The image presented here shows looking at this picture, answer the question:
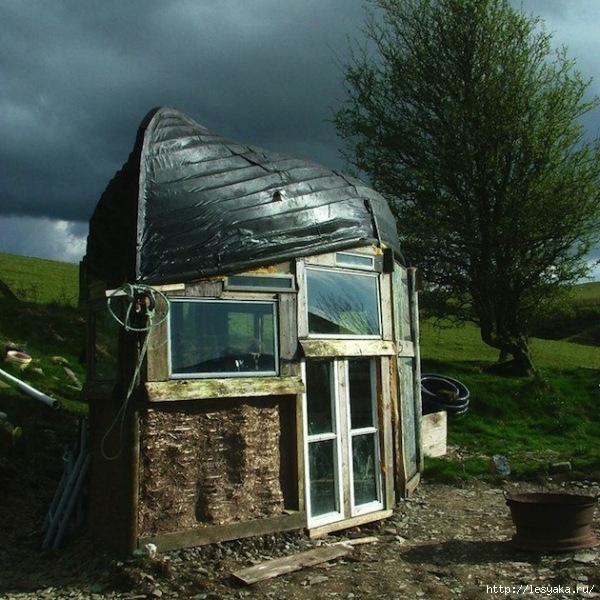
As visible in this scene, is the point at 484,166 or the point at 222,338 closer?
the point at 222,338

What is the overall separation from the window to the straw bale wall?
1.14 feet

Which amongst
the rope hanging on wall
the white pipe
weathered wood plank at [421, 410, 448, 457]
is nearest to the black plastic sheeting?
the rope hanging on wall

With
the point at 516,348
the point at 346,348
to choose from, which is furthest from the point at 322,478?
the point at 516,348

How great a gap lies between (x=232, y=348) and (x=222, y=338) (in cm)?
16

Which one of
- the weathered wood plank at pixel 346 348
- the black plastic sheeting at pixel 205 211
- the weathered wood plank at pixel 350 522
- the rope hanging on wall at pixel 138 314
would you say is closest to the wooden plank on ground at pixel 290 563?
the weathered wood plank at pixel 350 522

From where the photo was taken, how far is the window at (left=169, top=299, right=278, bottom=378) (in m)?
7.57

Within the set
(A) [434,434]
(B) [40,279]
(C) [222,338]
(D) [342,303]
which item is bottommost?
(A) [434,434]

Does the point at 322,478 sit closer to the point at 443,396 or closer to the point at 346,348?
the point at 346,348

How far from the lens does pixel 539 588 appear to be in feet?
21.9

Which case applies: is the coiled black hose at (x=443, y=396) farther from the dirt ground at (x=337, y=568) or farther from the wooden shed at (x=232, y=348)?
the dirt ground at (x=337, y=568)

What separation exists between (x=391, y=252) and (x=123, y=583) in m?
5.01

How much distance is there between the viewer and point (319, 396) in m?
8.62

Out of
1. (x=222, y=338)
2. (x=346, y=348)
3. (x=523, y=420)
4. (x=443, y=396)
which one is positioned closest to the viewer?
(x=222, y=338)

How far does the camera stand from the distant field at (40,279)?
22.1 m
